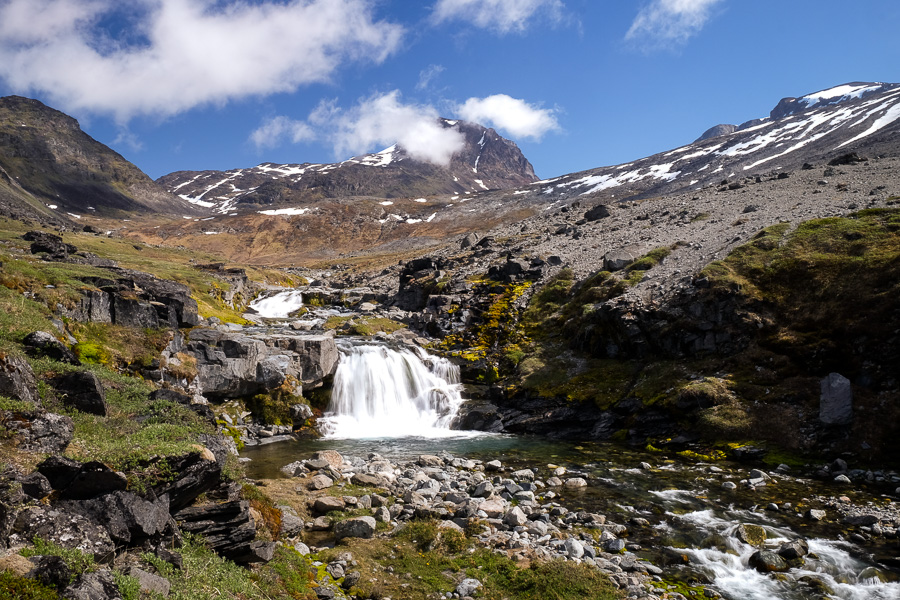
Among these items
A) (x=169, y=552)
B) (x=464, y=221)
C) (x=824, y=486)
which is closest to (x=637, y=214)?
(x=824, y=486)

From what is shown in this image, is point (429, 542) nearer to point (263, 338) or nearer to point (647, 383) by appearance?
point (647, 383)

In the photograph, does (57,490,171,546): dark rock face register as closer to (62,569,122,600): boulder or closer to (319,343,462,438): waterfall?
(62,569,122,600): boulder

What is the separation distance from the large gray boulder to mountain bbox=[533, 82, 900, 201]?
3086 inches

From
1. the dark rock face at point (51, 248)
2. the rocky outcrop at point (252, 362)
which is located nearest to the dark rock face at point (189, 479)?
the rocky outcrop at point (252, 362)

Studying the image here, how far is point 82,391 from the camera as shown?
10.9 metres

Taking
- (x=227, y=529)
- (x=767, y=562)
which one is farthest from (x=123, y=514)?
(x=767, y=562)

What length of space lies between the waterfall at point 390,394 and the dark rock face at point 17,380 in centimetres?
1914

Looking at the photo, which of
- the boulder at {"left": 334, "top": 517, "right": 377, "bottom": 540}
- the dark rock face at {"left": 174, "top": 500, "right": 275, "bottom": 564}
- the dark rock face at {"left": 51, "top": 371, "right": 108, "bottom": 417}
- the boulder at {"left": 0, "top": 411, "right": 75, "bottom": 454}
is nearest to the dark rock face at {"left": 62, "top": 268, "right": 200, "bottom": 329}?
the dark rock face at {"left": 51, "top": 371, "right": 108, "bottom": 417}

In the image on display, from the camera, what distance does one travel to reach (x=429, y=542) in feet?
38.5

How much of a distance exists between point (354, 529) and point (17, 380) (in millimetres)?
8080

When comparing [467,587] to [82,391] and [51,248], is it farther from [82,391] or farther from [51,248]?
[51,248]

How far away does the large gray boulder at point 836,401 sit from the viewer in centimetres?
1938

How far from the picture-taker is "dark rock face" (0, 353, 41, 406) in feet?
29.5

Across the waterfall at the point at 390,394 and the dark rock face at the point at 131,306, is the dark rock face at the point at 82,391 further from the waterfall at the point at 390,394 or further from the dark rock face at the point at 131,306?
the waterfall at the point at 390,394
